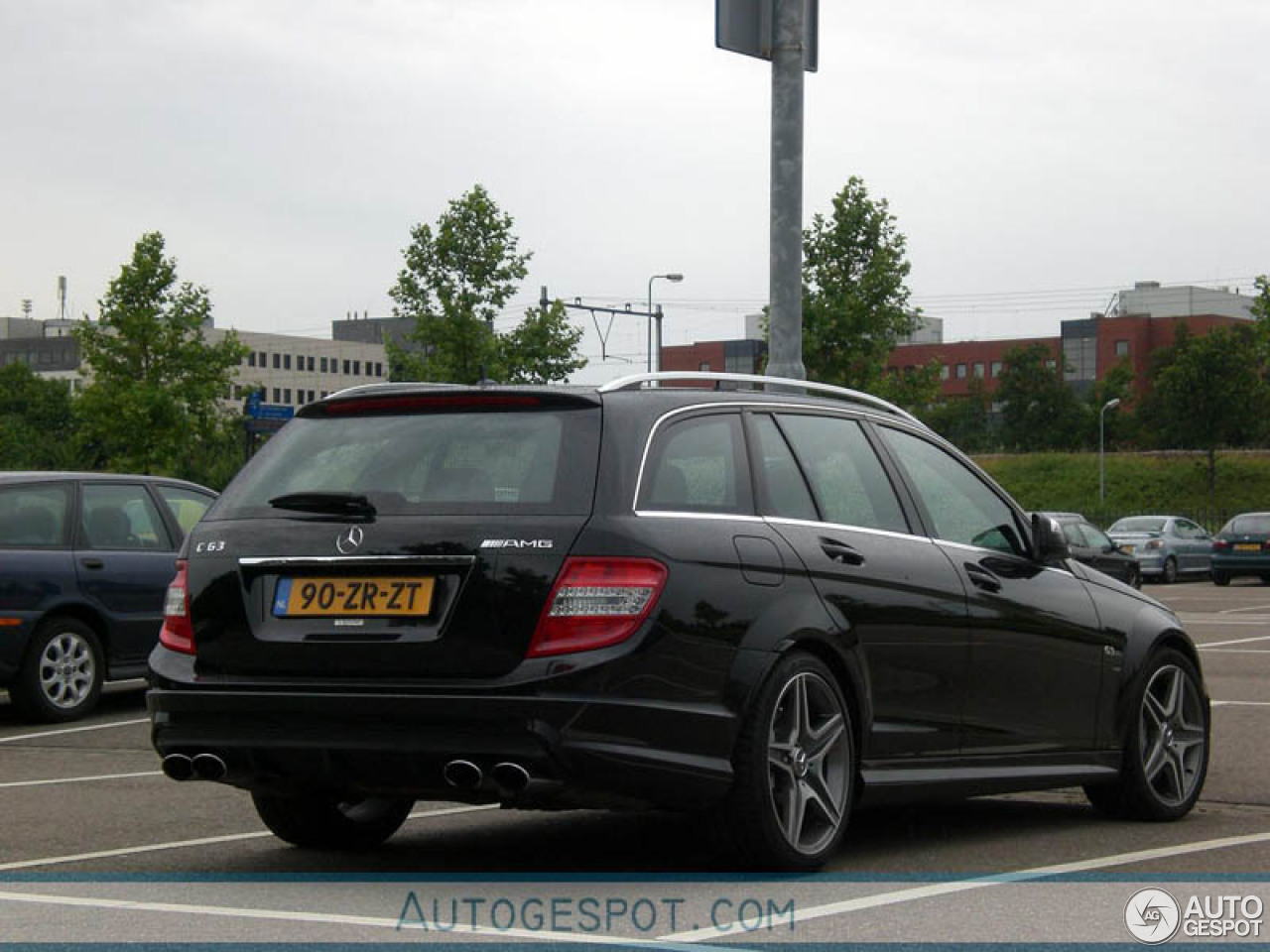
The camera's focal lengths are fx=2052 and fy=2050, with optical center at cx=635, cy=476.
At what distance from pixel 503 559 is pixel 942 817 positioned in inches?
116

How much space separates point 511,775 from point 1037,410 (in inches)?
4375

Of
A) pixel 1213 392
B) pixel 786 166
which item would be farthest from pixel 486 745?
pixel 1213 392

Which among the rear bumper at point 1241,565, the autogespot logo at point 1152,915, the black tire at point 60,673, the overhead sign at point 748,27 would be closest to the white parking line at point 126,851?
the autogespot logo at point 1152,915

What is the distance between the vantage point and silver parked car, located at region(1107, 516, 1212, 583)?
43.0 m

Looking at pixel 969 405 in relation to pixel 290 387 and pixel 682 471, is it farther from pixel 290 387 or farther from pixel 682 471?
pixel 682 471

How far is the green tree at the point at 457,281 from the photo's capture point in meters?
49.2

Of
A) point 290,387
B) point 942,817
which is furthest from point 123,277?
point 290,387

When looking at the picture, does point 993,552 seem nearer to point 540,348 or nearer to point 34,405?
point 540,348

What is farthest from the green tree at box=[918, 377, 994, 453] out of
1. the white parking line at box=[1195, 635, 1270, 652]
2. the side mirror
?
the side mirror

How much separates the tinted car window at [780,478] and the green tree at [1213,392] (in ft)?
245

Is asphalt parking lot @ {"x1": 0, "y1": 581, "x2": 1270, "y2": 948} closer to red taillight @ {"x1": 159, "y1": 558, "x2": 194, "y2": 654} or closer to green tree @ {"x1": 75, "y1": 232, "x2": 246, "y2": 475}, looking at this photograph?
red taillight @ {"x1": 159, "y1": 558, "x2": 194, "y2": 654}

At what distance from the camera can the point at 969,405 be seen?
128m

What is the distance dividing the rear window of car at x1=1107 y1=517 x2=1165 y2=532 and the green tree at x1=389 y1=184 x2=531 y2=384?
15140 millimetres

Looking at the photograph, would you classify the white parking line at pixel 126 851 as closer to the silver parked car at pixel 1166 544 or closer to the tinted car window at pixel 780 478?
the tinted car window at pixel 780 478
